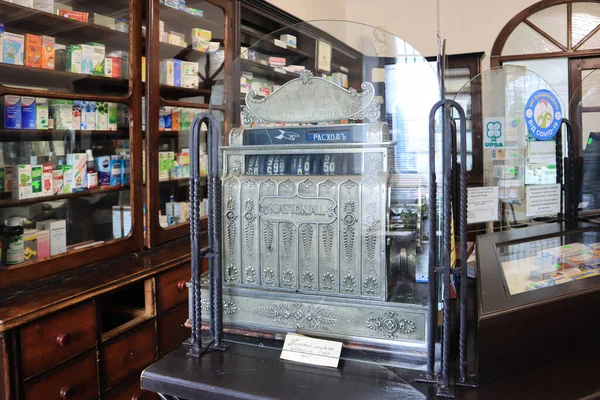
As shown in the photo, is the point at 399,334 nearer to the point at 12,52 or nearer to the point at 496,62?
the point at 12,52

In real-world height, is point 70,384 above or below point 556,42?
below

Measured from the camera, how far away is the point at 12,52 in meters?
1.93

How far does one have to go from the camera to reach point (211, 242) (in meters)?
1.21

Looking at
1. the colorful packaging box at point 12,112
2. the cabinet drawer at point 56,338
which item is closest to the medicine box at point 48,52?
the colorful packaging box at point 12,112

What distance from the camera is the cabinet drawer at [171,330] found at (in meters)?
2.34

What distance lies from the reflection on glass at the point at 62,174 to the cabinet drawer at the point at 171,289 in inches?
13.0

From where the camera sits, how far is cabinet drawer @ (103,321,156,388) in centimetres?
201

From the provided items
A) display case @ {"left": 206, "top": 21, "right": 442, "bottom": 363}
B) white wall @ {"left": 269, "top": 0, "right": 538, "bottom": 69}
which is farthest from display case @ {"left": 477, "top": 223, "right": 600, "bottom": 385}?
white wall @ {"left": 269, "top": 0, "right": 538, "bottom": 69}

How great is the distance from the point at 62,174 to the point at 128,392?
3.27ft

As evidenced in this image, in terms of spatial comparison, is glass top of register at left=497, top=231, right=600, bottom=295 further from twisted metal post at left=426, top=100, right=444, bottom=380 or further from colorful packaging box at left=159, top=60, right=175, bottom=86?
colorful packaging box at left=159, top=60, right=175, bottom=86

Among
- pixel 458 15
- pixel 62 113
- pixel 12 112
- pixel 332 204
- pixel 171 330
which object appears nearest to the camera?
pixel 332 204

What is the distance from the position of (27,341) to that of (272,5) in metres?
2.72

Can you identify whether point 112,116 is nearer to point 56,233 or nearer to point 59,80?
point 59,80

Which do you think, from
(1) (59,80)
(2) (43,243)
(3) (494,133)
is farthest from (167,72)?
(3) (494,133)
